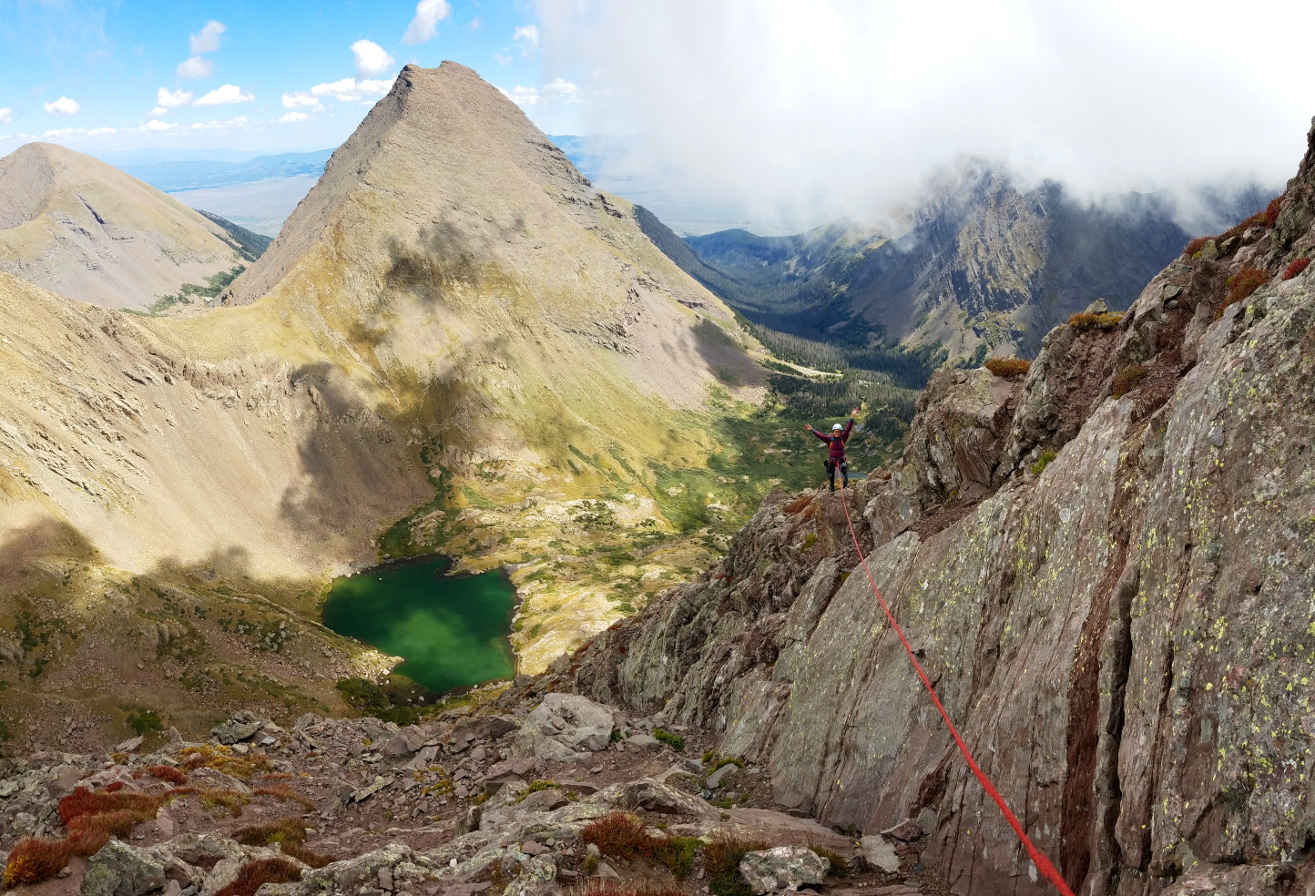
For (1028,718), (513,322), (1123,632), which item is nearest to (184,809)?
(1028,718)

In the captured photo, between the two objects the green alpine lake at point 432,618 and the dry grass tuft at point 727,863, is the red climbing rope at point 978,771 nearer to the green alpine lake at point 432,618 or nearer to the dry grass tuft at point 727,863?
the dry grass tuft at point 727,863

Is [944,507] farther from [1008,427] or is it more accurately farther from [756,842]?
[756,842]

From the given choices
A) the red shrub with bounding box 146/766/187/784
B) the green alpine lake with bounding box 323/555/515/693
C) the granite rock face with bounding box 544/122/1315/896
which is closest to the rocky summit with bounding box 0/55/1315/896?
the granite rock face with bounding box 544/122/1315/896

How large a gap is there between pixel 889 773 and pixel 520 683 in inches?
2015

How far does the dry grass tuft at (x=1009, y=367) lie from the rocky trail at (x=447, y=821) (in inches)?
776

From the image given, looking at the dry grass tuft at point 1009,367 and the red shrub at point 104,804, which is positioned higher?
the dry grass tuft at point 1009,367

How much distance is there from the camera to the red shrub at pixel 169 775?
111 ft

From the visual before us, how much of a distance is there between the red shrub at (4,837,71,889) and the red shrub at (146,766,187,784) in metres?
14.3

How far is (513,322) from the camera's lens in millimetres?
198625

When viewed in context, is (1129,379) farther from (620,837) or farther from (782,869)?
(620,837)

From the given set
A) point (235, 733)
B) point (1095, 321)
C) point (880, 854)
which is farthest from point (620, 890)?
point (235, 733)

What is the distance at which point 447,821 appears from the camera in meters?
28.5

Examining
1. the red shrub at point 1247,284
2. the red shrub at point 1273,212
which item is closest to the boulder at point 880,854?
the red shrub at point 1247,284

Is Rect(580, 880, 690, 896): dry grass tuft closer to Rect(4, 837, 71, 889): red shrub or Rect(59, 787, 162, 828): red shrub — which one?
Rect(4, 837, 71, 889): red shrub
